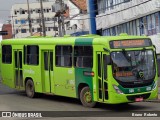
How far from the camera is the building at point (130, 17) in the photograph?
33594 millimetres

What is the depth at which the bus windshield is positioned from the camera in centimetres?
1591

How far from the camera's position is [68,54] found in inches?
726

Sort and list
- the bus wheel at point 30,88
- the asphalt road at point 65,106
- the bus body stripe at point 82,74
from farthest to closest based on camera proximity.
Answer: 1. the bus wheel at point 30,88
2. the bus body stripe at point 82,74
3. the asphalt road at point 65,106

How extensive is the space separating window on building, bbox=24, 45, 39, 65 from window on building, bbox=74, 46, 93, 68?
3483mm

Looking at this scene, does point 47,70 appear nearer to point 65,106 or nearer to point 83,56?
point 65,106

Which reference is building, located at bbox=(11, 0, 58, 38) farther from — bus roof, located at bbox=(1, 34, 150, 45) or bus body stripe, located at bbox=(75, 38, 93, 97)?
bus body stripe, located at bbox=(75, 38, 93, 97)

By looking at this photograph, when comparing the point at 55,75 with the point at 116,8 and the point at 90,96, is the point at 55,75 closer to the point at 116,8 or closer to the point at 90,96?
the point at 90,96

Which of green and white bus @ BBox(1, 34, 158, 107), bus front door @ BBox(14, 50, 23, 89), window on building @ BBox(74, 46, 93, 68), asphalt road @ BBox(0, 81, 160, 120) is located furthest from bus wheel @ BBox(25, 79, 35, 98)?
window on building @ BBox(74, 46, 93, 68)

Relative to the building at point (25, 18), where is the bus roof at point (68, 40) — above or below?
below

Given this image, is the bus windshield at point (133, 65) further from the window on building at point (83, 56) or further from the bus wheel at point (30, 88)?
the bus wheel at point (30, 88)

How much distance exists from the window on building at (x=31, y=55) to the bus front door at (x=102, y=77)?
517cm

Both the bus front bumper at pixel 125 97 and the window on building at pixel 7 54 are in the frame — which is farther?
the window on building at pixel 7 54

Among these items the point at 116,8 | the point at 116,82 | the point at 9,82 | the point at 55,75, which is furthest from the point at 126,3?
the point at 116,82

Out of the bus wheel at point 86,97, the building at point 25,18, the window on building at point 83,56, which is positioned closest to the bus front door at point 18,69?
the window on building at point 83,56
